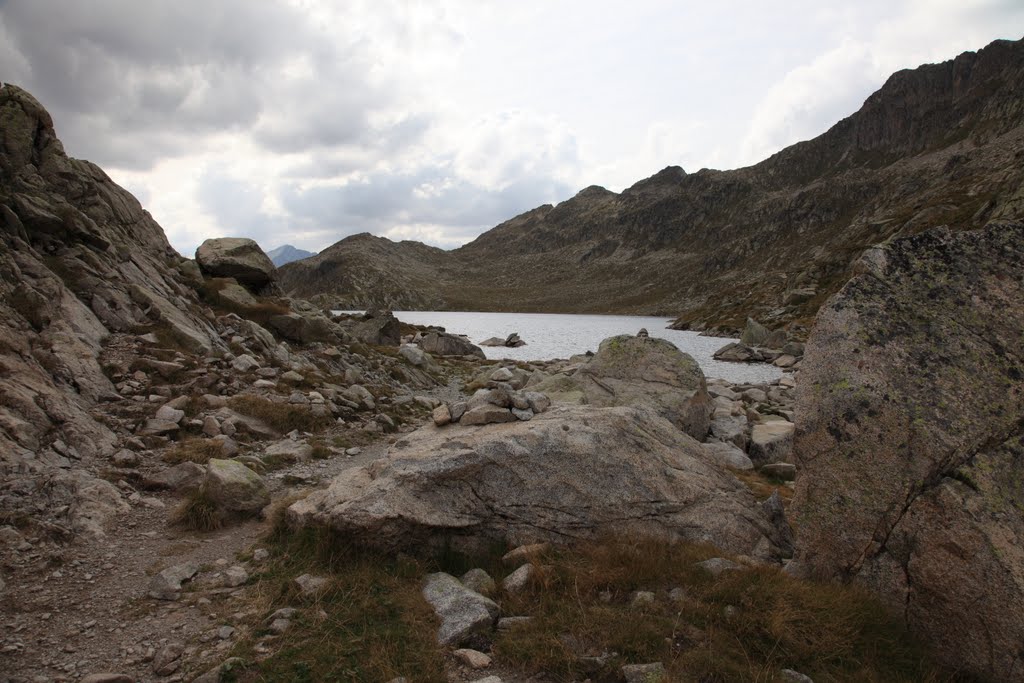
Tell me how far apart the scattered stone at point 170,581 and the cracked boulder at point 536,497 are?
1.57m

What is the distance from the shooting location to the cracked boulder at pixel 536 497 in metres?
8.26

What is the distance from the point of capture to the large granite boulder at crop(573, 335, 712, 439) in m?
17.6

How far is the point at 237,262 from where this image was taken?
99.6 ft

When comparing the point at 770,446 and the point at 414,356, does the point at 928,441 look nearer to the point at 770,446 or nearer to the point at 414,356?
the point at 770,446

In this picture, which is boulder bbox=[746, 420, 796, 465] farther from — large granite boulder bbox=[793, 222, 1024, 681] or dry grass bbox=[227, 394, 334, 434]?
dry grass bbox=[227, 394, 334, 434]

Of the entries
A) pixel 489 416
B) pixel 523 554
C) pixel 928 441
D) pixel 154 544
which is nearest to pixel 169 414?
pixel 154 544

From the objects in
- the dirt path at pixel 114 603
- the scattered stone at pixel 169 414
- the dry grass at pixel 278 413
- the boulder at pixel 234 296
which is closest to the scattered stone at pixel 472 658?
the dirt path at pixel 114 603

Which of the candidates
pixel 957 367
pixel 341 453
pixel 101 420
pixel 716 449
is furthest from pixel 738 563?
pixel 101 420

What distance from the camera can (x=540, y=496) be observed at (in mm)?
8688

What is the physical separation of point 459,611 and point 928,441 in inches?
246

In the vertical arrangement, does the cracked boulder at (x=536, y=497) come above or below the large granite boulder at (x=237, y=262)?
below

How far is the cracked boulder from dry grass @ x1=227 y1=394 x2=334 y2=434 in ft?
25.2

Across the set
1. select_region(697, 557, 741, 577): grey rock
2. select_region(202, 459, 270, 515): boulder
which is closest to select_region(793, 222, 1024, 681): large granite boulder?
select_region(697, 557, 741, 577): grey rock

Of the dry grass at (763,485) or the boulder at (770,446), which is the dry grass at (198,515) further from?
the boulder at (770,446)
